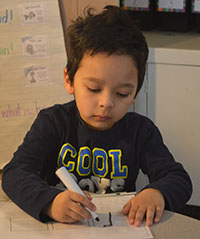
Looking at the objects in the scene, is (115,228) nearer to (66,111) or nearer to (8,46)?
(66,111)

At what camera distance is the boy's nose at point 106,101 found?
1019mm

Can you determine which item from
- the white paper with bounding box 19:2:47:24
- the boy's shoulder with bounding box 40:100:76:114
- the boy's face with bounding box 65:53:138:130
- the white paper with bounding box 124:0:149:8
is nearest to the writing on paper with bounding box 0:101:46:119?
the white paper with bounding box 19:2:47:24

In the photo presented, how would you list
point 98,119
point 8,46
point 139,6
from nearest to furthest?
point 98,119, point 8,46, point 139,6

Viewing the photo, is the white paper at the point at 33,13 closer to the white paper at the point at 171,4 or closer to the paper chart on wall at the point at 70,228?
the white paper at the point at 171,4

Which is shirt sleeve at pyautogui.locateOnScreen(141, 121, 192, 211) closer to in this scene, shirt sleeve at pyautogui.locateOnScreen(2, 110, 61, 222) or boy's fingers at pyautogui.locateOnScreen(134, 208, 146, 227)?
boy's fingers at pyautogui.locateOnScreen(134, 208, 146, 227)

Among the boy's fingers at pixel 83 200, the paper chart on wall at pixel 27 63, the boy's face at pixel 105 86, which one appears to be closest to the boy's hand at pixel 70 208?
the boy's fingers at pixel 83 200

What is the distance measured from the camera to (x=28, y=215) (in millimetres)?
954

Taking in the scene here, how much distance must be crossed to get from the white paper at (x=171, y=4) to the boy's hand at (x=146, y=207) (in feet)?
4.24

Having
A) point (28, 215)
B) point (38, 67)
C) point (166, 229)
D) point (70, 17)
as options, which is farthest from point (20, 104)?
point (166, 229)

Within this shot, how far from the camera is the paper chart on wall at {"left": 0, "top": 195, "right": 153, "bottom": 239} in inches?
34.4

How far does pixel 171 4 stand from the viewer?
213cm

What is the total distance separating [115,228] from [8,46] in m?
1.17

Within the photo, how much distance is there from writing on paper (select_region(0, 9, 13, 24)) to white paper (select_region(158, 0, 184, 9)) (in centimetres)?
65

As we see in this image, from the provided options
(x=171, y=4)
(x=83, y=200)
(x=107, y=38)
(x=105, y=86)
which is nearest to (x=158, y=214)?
(x=83, y=200)
